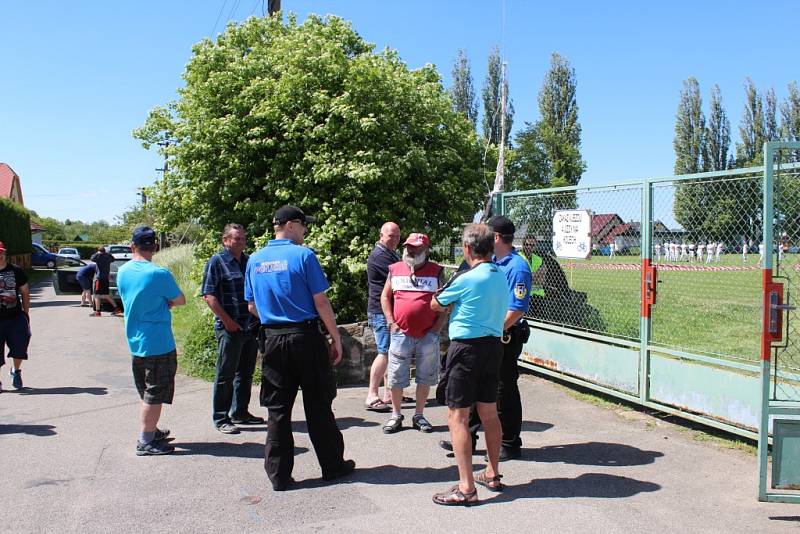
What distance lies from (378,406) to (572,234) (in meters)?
2.90

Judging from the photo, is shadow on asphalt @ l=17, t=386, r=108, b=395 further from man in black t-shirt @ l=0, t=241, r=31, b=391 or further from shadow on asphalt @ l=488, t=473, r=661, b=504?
shadow on asphalt @ l=488, t=473, r=661, b=504

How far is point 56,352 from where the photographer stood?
408 inches

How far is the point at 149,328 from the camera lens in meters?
5.24

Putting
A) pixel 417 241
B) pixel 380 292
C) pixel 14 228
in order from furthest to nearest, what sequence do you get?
1. pixel 14 228
2. pixel 380 292
3. pixel 417 241

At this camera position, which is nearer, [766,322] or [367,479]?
[766,322]

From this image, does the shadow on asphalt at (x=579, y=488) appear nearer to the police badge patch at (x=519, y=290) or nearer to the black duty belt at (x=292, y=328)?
the police badge patch at (x=519, y=290)

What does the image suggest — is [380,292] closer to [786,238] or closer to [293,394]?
[293,394]

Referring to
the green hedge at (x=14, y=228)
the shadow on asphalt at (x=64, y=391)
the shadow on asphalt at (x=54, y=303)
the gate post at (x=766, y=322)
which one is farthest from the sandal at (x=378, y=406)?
the green hedge at (x=14, y=228)

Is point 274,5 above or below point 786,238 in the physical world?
above

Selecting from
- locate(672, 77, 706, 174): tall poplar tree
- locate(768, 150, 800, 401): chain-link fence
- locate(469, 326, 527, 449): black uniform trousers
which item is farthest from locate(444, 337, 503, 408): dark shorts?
locate(672, 77, 706, 174): tall poplar tree

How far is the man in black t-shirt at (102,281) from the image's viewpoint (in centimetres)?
1541

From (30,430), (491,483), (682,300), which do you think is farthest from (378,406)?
(682,300)

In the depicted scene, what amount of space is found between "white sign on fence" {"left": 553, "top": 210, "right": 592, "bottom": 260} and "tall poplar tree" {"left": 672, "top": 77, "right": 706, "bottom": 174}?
4364 centimetres

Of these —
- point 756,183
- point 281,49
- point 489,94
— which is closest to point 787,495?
point 756,183
